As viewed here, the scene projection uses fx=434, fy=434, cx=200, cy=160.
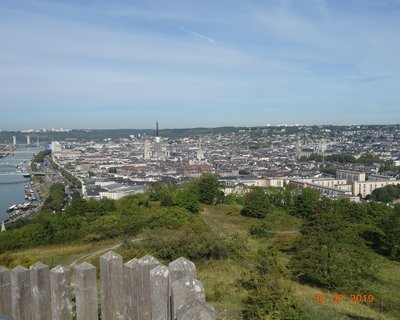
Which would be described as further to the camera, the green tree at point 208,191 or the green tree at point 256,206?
the green tree at point 208,191

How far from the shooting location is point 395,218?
16.9 meters

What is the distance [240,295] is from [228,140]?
153m

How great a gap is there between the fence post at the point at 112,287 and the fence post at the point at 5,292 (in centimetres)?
60

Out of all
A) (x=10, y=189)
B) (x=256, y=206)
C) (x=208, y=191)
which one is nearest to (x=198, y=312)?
(x=256, y=206)

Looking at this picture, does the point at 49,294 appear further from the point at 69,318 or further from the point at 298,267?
the point at 298,267

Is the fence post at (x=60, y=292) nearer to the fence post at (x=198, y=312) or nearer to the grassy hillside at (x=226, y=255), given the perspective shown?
the fence post at (x=198, y=312)

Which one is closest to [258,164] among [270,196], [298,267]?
[270,196]

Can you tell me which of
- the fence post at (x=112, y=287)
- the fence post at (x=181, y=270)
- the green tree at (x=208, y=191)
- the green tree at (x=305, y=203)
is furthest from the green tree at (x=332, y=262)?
the green tree at (x=208, y=191)

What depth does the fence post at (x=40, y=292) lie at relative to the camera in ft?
8.09

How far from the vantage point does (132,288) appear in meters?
2.29

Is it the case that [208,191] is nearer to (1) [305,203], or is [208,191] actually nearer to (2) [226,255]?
(1) [305,203]

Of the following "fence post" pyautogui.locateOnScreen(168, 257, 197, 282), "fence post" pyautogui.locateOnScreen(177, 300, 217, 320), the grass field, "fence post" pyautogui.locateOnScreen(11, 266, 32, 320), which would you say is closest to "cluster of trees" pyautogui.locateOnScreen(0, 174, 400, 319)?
the grass field

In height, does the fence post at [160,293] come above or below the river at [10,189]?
above

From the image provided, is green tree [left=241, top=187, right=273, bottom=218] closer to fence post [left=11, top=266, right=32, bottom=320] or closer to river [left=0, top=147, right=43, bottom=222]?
fence post [left=11, top=266, right=32, bottom=320]
